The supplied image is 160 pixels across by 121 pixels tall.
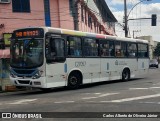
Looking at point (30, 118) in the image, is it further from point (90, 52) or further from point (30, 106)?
point (90, 52)

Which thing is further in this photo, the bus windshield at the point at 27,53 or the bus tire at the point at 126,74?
the bus tire at the point at 126,74

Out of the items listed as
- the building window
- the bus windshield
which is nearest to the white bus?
the bus windshield

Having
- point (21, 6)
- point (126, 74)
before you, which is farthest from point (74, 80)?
point (21, 6)

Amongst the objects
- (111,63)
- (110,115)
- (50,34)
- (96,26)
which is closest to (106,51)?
(111,63)

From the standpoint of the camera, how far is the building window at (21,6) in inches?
1236

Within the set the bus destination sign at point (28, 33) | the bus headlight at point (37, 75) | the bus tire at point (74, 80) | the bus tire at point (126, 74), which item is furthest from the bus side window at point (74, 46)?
the bus tire at point (126, 74)

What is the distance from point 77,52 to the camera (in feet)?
58.4

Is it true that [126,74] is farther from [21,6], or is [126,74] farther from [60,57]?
[21,6]

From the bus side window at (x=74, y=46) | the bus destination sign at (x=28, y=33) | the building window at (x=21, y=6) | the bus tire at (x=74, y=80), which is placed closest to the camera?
the bus destination sign at (x=28, y=33)

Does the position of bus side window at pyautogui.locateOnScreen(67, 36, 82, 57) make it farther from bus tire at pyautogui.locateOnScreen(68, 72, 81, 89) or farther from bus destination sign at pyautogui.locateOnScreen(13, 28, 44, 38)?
bus destination sign at pyautogui.locateOnScreen(13, 28, 44, 38)

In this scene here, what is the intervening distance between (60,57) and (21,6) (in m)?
16.6

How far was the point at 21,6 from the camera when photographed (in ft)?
105

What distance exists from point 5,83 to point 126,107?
979 cm

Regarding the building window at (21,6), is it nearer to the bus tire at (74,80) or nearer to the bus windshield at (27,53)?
the bus tire at (74,80)
